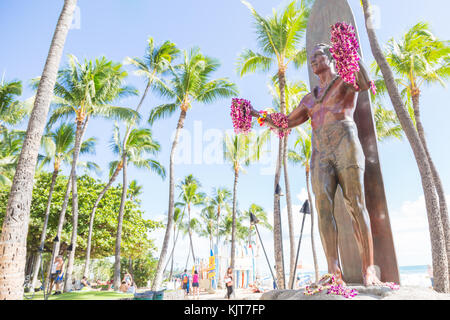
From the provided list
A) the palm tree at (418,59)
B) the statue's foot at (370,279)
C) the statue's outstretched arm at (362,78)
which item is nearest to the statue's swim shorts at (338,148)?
the statue's outstretched arm at (362,78)

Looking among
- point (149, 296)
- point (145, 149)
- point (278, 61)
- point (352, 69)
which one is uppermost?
point (278, 61)

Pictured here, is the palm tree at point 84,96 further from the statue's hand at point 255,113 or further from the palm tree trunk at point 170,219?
the statue's hand at point 255,113

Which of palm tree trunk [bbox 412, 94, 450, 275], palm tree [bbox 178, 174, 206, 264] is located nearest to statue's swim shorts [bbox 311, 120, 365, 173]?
palm tree trunk [bbox 412, 94, 450, 275]

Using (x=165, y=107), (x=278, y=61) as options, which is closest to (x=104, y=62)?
(x=165, y=107)

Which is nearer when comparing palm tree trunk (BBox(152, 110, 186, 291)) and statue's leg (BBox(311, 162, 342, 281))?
statue's leg (BBox(311, 162, 342, 281))

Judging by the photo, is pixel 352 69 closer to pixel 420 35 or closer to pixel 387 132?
pixel 420 35

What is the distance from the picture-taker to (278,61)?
42.5 ft

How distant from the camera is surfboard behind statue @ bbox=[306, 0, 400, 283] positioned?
2881 mm

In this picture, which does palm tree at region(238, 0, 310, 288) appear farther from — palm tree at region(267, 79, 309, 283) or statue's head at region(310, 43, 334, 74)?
statue's head at region(310, 43, 334, 74)

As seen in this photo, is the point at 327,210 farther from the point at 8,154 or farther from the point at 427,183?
the point at 8,154

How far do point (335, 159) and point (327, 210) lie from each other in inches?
19.4

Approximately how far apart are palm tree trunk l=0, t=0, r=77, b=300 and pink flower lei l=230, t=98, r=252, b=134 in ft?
12.2
